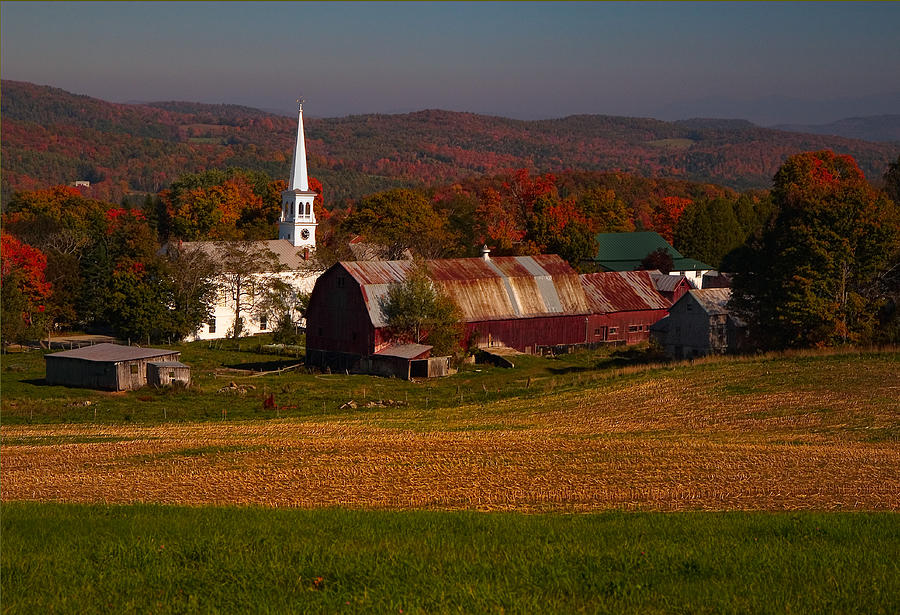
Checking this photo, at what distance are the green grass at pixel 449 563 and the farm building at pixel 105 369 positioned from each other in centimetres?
3164

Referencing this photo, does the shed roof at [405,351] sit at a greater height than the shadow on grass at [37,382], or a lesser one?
greater

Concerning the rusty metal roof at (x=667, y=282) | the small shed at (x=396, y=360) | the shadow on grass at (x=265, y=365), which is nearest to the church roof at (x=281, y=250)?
the shadow on grass at (x=265, y=365)

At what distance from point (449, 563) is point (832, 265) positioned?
38664 millimetres

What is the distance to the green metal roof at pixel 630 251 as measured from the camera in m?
88.8

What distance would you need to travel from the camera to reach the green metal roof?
291ft

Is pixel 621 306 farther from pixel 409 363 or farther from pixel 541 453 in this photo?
pixel 541 453

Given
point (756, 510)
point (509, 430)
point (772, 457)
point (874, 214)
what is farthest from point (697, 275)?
point (756, 510)

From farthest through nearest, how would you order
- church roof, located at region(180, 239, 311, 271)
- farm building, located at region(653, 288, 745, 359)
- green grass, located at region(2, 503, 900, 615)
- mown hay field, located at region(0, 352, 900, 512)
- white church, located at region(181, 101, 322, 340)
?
church roof, located at region(180, 239, 311, 271), white church, located at region(181, 101, 322, 340), farm building, located at region(653, 288, 745, 359), mown hay field, located at region(0, 352, 900, 512), green grass, located at region(2, 503, 900, 615)

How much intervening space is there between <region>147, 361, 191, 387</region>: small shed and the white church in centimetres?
2151

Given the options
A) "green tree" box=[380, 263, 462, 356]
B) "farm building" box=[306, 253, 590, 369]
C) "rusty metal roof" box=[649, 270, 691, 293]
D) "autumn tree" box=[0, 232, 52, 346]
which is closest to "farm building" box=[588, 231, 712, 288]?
"rusty metal roof" box=[649, 270, 691, 293]

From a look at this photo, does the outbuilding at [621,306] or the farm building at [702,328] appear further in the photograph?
the outbuilding at [621,306]

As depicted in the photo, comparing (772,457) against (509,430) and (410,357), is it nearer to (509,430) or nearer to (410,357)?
(509,430)

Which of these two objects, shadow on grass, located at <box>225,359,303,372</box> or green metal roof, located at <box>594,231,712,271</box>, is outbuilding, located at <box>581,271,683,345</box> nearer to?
green metal roof, located at <box>594,231,712,271</box>

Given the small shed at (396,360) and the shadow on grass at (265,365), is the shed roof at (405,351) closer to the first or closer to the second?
the small shed at (396,360)
